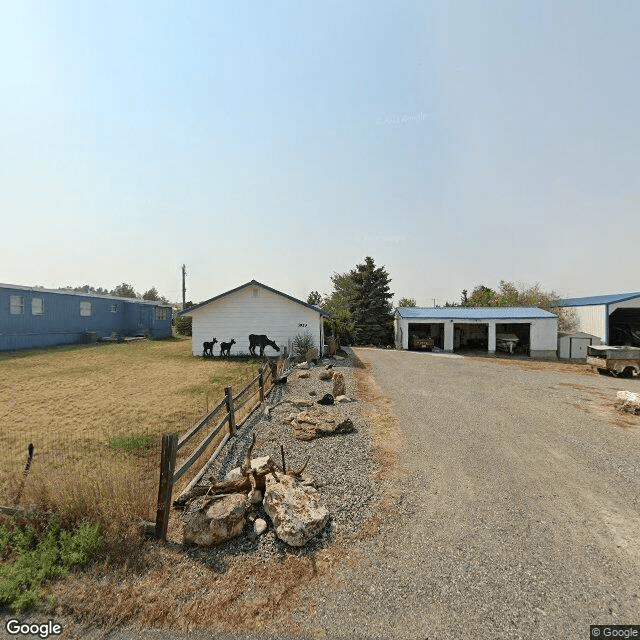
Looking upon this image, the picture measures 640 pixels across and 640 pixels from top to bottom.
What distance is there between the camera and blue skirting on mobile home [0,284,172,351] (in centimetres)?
2330

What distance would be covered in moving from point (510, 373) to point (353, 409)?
11898mm

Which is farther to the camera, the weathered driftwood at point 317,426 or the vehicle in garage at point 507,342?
the vehicle in garage at point 507,342

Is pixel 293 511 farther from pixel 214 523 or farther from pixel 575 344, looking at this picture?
pixel 575 344

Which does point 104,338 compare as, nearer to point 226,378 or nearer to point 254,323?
point 254,323

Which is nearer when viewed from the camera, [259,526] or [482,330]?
[259,526]

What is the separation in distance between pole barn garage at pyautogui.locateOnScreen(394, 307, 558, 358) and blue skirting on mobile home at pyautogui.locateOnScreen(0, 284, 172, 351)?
26737 mm

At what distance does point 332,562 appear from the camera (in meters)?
3.98

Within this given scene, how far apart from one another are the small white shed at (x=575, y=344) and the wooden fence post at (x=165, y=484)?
3042cm

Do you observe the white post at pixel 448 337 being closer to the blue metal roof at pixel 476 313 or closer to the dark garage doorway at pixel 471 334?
the blue metal roof at pixel 476 313

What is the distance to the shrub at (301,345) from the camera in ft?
69.7

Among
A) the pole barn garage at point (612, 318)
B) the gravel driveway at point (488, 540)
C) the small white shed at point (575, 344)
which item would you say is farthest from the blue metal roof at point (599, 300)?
the gravel driveway at point (488, 540)

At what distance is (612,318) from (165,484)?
37.7 m

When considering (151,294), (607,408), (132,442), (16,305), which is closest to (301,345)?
(132,442)

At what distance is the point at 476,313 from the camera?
28.4 metres
